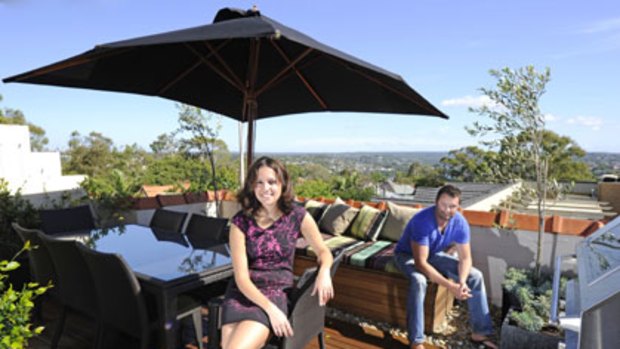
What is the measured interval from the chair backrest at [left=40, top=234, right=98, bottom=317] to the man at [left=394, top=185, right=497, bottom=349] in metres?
2.20

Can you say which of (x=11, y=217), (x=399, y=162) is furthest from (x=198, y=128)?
(x=399, y=162)

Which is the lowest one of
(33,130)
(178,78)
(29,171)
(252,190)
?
(29,171)

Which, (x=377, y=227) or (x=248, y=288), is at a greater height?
(x=248, y=288)

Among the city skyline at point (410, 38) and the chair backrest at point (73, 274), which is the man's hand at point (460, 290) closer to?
the city skyline at point (410, 38)

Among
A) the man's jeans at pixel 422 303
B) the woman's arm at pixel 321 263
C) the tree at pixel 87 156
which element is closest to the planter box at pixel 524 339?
the man's jeans at pixel 422 303

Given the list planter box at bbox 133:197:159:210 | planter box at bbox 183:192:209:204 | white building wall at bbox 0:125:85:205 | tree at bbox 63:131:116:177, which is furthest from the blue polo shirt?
tree at bbox 63:131:116:177

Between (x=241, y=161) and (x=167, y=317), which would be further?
(x=241, y=161)

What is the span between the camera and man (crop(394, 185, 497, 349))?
2.59 m

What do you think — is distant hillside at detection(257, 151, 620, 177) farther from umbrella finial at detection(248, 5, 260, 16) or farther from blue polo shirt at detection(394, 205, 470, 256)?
blue polo shirt at detection(394, 205, 470, 256)

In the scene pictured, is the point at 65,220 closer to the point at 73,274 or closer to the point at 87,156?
the point at 73,274

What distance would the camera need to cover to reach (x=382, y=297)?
303 centimetres

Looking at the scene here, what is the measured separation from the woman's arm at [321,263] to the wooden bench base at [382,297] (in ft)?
4.19

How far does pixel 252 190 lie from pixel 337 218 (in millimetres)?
2209

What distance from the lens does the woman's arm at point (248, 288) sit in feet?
5.65
